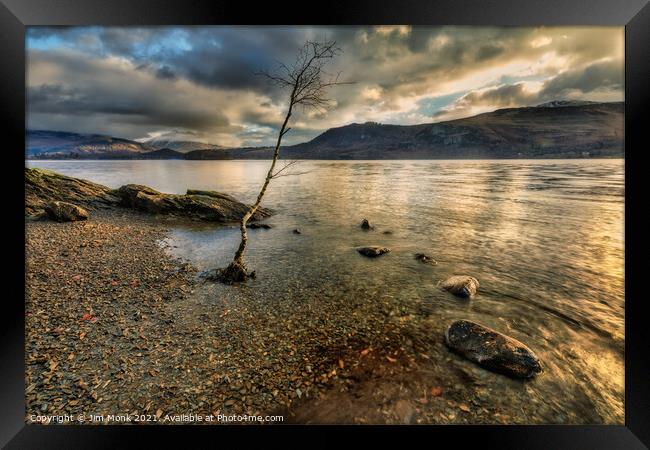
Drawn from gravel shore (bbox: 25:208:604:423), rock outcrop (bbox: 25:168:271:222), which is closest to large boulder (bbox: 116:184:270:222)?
rock outcrop (bbox: 25:168:271:222)

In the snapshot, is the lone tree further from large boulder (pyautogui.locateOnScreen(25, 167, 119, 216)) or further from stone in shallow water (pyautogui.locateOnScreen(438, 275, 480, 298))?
large boulder (pyautogui.locateOnScreen(25, 167, 119, 216))

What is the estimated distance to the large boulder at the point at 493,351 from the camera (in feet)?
14.8

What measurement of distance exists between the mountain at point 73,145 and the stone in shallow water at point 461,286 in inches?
430

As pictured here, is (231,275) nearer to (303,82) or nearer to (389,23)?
(303,82)

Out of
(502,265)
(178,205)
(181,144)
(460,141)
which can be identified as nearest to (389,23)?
(502,265)

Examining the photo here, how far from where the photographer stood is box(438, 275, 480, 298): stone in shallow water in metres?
7.44

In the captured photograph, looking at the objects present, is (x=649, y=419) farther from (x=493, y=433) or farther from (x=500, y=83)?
(x=500, y=83)

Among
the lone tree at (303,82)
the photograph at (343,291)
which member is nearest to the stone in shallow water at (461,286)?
the photograph at (343,291)

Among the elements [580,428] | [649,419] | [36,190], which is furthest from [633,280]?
[36,190]

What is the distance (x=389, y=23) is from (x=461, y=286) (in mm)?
7289

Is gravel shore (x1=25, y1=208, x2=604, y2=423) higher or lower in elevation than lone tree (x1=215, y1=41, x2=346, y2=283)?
lower

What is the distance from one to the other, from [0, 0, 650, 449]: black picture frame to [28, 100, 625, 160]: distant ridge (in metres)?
0.72

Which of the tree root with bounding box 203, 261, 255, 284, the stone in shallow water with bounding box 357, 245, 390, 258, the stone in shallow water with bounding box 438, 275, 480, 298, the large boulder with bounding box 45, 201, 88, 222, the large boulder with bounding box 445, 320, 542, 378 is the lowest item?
the large boulder with bounding box 445, 320, 542, 378

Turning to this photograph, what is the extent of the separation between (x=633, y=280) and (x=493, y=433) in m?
3.79
